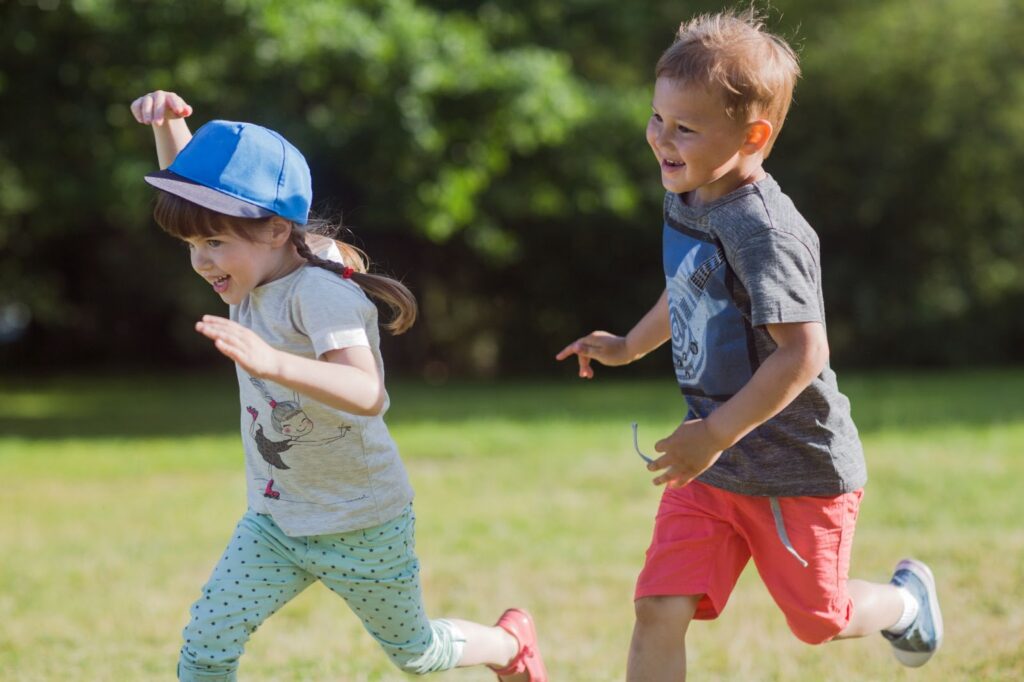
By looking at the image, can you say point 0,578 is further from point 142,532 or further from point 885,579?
point 885,579

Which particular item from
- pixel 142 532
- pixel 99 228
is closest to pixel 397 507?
pixel 142 532

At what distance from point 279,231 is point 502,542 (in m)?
3.37

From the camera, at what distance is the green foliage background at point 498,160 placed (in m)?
12.1

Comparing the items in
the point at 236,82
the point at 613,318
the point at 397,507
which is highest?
the point at 236,82

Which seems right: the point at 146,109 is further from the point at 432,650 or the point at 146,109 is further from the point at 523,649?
the point at 523,649

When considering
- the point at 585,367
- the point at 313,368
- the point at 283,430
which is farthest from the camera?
the point at 585,367

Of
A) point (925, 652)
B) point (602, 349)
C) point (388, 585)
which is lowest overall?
point (925, 652)

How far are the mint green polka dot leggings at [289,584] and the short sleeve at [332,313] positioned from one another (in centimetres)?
56

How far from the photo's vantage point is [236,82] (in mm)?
13000

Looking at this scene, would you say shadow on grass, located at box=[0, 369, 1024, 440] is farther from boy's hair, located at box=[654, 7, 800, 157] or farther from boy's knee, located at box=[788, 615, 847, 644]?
boy's hair, located at box=[654, 7, 800, 157]

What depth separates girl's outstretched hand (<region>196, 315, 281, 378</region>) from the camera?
2535 mm

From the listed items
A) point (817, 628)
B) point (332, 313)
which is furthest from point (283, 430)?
point (817, 628)

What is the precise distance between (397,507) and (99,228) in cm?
2059

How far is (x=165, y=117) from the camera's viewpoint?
135 inches
